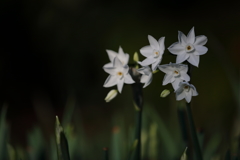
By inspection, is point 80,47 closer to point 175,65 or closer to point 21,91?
point 21,91

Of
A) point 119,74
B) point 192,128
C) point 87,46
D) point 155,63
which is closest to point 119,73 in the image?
point 119,74

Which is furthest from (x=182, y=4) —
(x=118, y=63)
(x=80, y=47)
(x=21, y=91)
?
(x=118, y=63)

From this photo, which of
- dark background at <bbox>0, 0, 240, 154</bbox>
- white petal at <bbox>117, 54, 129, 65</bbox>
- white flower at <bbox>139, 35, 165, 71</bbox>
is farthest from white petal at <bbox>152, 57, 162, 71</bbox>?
dark background at <bbox>0, 0, 240, 154</bbox>

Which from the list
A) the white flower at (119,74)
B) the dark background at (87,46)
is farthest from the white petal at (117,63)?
the dark background at (87,46)

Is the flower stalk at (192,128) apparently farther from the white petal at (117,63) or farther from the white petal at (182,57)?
the white petal at (117,63)

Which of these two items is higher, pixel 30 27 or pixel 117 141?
pixel 30 27
